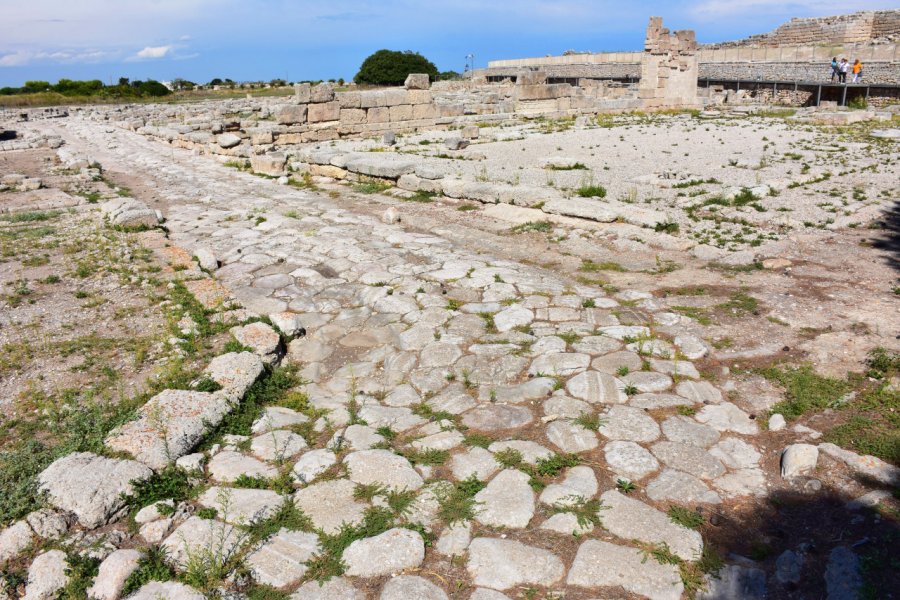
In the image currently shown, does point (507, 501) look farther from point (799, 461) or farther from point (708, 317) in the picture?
point (708, 317)

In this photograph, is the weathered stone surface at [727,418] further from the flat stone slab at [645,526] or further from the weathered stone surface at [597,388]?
the flat stone slab at [645,526]

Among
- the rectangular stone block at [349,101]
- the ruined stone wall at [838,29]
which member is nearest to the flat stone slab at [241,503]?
the rectangular stone block at [349,101]

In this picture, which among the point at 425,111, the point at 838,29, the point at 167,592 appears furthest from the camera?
the point at 838,29

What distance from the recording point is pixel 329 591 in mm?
2811

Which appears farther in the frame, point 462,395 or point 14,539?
point 462,395

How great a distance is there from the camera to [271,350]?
5.09 m

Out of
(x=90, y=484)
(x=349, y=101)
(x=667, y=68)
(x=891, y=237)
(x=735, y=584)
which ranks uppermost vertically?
(x=667, y=68)

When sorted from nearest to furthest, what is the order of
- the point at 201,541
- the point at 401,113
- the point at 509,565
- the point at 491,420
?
the point at 509,565
the point at 201,541
the point at 491,420
the point at 401,113

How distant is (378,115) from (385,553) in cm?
1899

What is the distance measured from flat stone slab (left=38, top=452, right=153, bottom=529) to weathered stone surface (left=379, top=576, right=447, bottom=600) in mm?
1605

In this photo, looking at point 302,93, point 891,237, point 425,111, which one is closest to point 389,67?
point 425,111

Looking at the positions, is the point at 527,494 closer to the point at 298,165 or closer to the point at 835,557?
the point at 835,557

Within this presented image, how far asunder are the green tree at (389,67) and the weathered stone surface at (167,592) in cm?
5386

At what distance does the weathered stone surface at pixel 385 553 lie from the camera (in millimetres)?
2918
